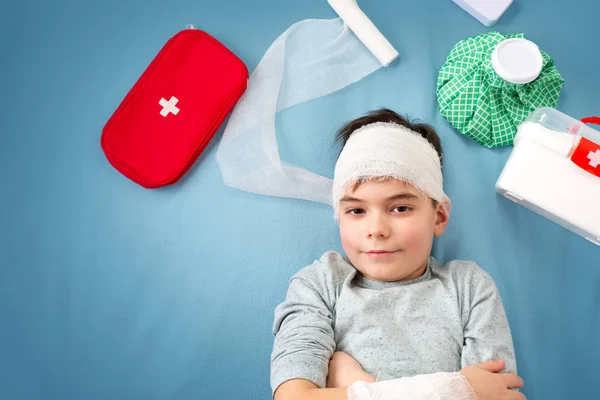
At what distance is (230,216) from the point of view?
127 centimetres

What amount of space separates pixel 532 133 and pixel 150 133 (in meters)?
0.86

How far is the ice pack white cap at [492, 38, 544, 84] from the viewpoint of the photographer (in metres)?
1.15

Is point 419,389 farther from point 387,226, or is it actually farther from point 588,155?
point 588,155

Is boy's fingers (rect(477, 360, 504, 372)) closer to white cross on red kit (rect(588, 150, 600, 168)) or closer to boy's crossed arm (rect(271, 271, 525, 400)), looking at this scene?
boy's crossed arm (rect(271, 271, 525, 400))

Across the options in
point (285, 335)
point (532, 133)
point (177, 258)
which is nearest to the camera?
point (285, 335)

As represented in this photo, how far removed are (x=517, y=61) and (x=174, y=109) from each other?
0.78 meters

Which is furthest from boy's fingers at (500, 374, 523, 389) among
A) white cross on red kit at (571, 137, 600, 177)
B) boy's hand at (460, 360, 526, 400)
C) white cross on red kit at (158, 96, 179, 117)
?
white cross on red kit at (158, 96, 179, 117)

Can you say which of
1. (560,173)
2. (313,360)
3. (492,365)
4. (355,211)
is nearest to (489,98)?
(560,173)

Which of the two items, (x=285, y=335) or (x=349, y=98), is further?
(x=349, y=98)

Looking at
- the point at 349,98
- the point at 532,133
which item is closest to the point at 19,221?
the point at 349,98

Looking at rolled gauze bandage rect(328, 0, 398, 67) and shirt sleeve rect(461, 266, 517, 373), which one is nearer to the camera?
shirt sleeve rect(461, 266, 517, 373)

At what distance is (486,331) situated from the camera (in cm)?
96

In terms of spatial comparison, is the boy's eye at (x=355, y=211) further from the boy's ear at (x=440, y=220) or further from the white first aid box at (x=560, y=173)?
the white first aid box at (x=560, y=173)

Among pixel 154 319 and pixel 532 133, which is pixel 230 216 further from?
pixel 532 133
